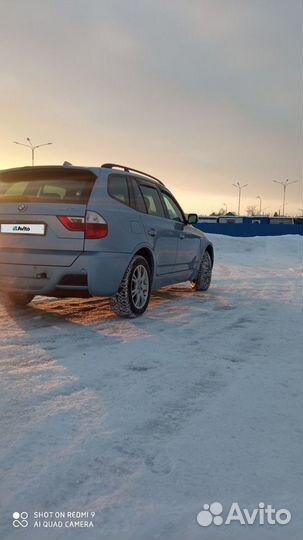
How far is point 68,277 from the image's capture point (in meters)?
4.88

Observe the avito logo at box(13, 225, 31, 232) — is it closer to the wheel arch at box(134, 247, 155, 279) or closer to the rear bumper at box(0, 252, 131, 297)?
the rear bumper at box(0, 252, 131, 297)

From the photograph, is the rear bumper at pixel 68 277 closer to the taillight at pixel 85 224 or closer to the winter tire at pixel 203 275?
the taillight at pixel 85 224

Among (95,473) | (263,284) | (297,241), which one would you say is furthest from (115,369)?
(297,241)

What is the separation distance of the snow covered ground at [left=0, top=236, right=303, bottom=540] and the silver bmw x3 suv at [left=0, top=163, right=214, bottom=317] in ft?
1.46

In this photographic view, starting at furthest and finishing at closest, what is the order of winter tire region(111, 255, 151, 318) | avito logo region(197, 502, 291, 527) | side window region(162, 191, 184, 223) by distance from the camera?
side window region(162, 191, 184, 223) → winter tire region(111, 255, 151, 318) → avito logo region(197, 502, 291, 527)

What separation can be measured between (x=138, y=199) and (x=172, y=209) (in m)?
1.31

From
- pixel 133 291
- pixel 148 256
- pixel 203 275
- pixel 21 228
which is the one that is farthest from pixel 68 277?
pixel 203 275

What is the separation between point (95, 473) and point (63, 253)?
9.84 ft

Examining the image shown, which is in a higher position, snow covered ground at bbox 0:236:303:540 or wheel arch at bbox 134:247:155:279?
wheel arch at bbox 134:247:155:279

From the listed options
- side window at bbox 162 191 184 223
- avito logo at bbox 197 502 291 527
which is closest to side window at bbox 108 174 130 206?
side window at bbox 162 191 184 223

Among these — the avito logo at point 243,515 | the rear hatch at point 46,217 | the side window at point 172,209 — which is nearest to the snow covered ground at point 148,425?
the avito logo at point 243,515

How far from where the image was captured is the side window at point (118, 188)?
5.27 m

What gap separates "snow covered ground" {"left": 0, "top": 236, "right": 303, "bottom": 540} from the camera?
194 cm

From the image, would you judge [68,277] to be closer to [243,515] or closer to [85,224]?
[85,224]
